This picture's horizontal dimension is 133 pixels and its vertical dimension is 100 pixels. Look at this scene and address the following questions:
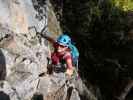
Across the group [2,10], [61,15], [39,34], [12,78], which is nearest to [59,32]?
[61,15]

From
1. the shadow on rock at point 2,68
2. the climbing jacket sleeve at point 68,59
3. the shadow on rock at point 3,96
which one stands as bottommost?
the shadow on rock at point 3,96

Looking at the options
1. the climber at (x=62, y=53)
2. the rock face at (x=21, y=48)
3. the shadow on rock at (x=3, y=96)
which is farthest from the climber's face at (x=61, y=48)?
the shadow on rock at (x=3, y=96)

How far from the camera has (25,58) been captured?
44.0 ft

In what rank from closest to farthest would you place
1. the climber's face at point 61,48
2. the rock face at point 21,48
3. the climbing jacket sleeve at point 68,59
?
the climbing jacket sleeve at point 68,59, the climber's face at point 61,48, the rock face at point 21,48

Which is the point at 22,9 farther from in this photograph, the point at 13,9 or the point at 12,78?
the point at 12,78

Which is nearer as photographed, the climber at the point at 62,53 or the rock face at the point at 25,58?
the climber at the point at 62,53

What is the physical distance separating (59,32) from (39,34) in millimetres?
2983

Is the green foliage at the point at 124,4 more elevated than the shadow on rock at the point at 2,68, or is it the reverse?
the green foliage at the point at 124,4

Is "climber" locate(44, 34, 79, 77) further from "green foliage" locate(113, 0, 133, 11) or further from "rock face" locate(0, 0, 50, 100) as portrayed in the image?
"green foliage" locate(113, 0, 133, 11)

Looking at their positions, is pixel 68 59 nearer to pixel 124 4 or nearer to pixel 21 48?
pixel 21 48

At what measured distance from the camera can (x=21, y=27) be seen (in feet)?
49.9

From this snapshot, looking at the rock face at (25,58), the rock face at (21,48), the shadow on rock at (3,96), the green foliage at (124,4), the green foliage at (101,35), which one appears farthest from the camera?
the green foliage at (101,35)

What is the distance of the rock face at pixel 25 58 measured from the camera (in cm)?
1221

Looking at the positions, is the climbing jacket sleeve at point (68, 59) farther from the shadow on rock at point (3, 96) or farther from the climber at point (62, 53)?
Answer: the shadow on rock at point (3, 96)
